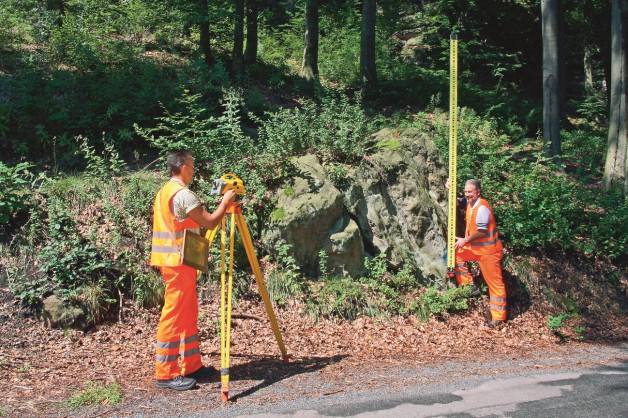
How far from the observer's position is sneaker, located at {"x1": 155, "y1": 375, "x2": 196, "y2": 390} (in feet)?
16.4

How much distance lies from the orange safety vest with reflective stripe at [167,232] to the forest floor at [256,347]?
1299 mm

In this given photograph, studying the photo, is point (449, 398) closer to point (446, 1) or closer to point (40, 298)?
point (40, 298)

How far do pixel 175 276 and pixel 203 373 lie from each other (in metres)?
1.12

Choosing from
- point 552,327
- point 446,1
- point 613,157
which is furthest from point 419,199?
point 446,1

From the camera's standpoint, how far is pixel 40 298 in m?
6.29

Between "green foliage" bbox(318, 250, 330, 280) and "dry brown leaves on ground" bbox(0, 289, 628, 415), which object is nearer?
"dry brown leaves on ground" bbox(0, 289, 628, 415)

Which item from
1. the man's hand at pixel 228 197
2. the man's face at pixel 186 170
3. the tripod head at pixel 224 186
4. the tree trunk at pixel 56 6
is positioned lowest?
the man's hand at pixel 228 197

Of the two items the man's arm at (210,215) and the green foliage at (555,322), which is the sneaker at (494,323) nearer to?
the green foliage at (555,322)

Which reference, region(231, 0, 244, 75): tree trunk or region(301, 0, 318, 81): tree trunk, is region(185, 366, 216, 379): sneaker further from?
region(301, 0, 318, 81): tree trunk

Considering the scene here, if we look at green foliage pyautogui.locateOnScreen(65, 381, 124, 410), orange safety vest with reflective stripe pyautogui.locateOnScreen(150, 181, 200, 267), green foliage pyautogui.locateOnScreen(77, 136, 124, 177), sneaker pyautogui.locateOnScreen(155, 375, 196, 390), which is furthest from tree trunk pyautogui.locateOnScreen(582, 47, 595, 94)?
green foliage pyautogui.locateOnScreen(65, 381, 124, 410)

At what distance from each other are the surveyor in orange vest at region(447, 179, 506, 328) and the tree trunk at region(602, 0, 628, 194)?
480 cm

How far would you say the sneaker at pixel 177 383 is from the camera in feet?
16.4

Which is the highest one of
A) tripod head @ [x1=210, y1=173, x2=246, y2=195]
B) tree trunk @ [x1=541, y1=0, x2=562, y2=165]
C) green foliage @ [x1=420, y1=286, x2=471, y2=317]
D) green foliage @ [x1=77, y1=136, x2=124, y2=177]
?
tree trunk @ [x1=541, y1=0, x2=562, y2=165]

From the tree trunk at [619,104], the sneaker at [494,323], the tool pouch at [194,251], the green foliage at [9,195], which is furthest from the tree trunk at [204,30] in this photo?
the sneaker at [494,323]
